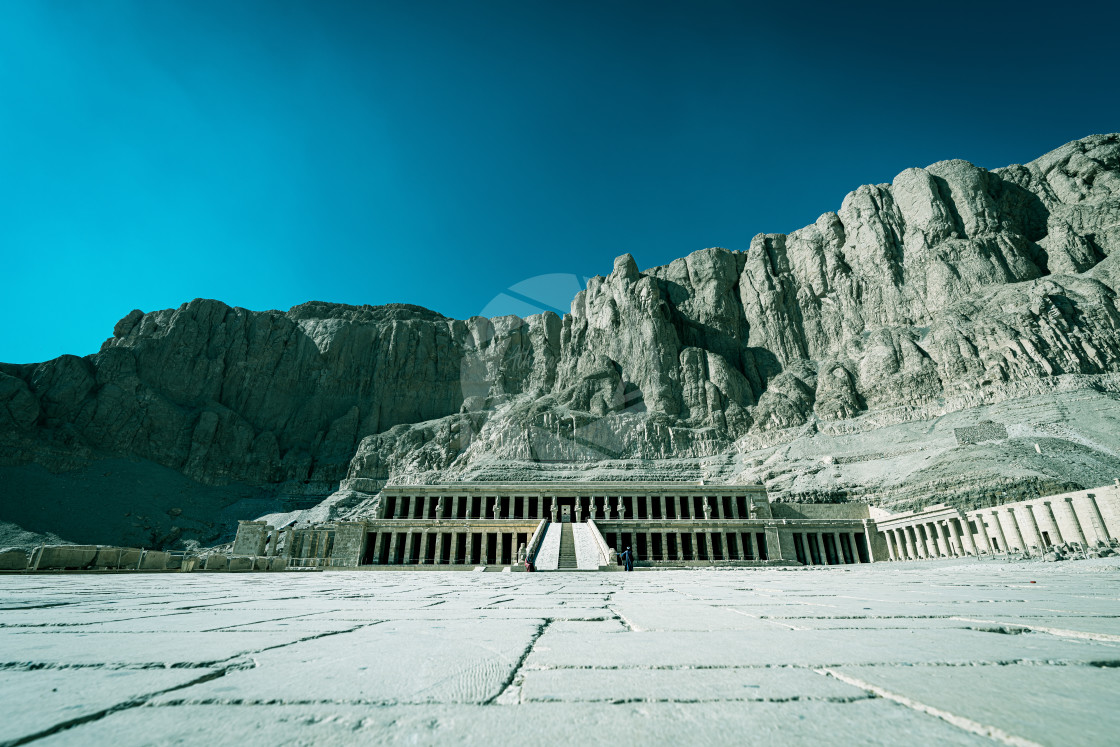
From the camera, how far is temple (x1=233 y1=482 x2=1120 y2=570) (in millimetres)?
29703

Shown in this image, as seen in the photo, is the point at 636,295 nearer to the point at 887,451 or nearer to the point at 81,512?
the point at 887,451

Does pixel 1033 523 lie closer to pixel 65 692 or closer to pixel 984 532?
pixel 984 532

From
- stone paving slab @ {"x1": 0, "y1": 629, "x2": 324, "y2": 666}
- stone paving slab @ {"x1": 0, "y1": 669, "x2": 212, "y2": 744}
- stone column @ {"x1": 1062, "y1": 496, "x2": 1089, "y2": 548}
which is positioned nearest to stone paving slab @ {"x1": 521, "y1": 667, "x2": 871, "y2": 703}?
stone paving slab @ {"x1": 0, "y1": 669, "x2": 212, "y2": 744}

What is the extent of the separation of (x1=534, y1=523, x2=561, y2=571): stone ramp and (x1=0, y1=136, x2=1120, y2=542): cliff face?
1010 inches

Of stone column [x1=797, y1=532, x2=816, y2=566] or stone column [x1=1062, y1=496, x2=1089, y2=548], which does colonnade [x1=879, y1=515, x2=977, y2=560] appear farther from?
stone column [x1=1062, y1=496, x2=1089, y2=548]

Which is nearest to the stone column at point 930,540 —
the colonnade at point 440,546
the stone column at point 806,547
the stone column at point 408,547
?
the stone column at point 806,547

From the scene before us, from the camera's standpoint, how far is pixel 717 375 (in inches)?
3054

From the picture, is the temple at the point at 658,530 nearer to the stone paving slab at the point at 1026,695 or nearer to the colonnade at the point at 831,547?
the colonnade at the point at 831,547

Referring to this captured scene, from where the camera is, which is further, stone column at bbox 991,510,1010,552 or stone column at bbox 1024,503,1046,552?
stone column at bbox 991,510,1010,552

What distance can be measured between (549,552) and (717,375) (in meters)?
53.7

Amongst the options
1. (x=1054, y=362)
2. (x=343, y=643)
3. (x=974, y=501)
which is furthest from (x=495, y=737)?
(x=1054, y=362)

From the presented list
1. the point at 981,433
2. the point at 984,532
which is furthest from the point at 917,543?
the point at 981,433

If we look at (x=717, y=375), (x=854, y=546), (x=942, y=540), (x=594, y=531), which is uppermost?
(x=717, y=375)

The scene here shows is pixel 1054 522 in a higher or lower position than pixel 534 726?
higher
